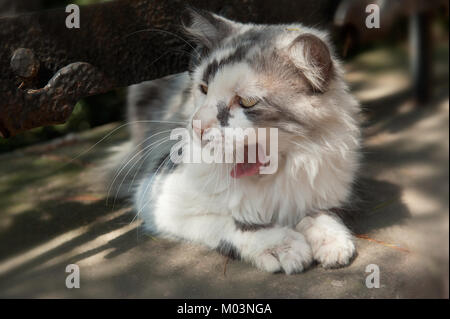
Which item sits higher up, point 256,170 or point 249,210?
point 256,170

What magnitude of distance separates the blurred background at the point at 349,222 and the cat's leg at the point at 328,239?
47mm

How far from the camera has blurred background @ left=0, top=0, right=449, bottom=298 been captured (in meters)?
1.98

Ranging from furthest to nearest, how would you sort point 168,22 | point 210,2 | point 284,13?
point 284,13 → point 210,2 → point 168,22

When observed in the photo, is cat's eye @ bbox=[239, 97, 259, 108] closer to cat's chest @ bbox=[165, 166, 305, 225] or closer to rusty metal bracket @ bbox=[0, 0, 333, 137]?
cat's chest @ bbox=[165, 166, 305, 225]

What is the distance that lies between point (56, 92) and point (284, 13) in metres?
1.31

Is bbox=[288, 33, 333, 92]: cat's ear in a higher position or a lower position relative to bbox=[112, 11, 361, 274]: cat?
higher

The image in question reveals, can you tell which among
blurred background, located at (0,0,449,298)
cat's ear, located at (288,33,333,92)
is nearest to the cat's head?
cat's ear, located at (288,33,333,92)

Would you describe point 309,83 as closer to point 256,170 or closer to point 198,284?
point 256,170

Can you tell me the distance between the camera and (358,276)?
197 cm

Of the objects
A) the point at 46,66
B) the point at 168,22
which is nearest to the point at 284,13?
the point at 168,22

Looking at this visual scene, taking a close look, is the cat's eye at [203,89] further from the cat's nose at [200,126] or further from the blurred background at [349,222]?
the blurred background at [349,222]

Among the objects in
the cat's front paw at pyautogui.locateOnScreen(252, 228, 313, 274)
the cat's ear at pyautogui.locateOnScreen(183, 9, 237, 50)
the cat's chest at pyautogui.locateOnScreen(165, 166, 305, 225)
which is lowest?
the cat's front paw at pyautogui.locateOnScreen(252, 228, 313, 274)

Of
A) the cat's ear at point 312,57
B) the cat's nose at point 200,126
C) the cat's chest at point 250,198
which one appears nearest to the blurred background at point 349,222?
the cat's chest at point 250,198

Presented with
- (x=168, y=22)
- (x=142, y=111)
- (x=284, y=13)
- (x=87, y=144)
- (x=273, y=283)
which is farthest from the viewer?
A: (x=87, y=144)
